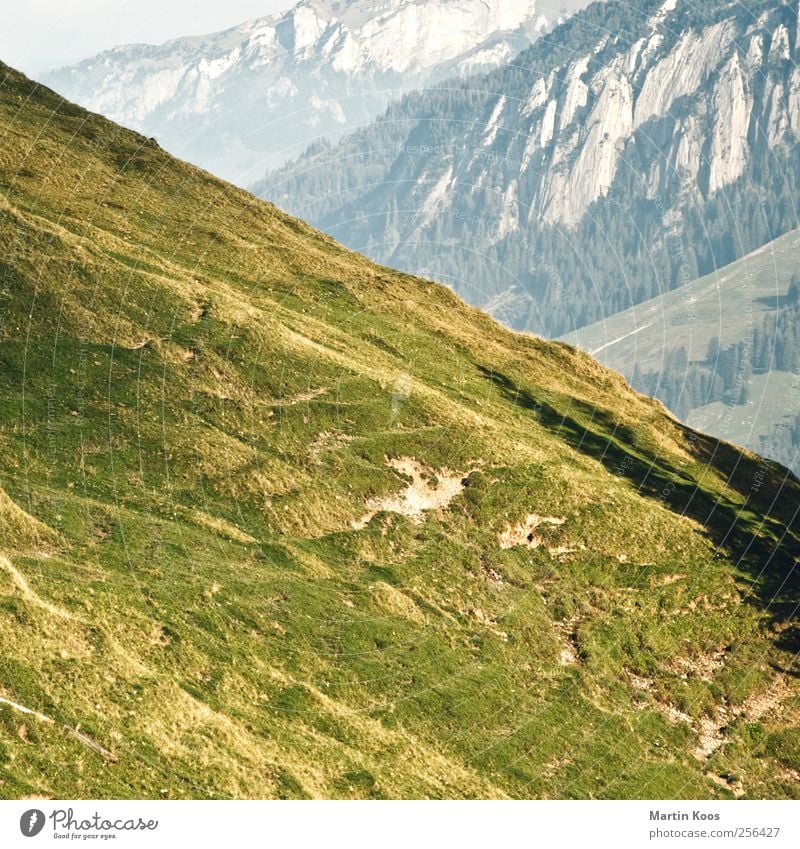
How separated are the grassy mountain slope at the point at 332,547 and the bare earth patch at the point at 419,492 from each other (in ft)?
0.61

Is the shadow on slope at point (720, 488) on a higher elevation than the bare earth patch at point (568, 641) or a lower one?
higher

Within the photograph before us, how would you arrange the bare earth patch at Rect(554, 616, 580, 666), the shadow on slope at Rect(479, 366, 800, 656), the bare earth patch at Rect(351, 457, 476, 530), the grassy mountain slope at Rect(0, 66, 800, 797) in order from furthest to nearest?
the shadow on slope at Rect(479, 366, 800, 656)
the bare earth patch at Rect(351, 457, 476, 530)
the bare earth patch at Rect(554, 616, 580, 666)
the grassy mountain slope at Rect(0, 66, 800, 797)

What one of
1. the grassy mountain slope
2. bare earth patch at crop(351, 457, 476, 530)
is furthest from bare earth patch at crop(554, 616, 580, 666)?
bare earth patch at crop(351, 457, 476, 530)

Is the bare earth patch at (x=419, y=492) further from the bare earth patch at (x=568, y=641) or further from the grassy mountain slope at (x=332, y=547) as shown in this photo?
the bare earth patch at (x=568, y=641)

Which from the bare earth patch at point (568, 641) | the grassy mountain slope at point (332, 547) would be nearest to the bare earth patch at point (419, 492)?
the grassy mountain slope at point (332, 547)

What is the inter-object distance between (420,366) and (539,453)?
1271cm

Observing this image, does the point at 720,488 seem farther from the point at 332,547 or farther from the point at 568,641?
the point at 332,547

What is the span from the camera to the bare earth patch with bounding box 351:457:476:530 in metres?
68.6

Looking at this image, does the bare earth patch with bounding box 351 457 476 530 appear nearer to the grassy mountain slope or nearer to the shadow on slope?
the grassy mountain slope

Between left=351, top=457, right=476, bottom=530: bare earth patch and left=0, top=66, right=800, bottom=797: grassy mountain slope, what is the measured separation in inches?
7.3

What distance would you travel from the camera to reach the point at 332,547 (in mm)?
63812

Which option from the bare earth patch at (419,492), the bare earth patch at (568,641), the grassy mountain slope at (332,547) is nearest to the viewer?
the grassy mountain slope at (332,547)

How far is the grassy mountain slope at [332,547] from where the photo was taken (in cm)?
4722

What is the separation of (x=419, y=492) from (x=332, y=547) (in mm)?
9118
